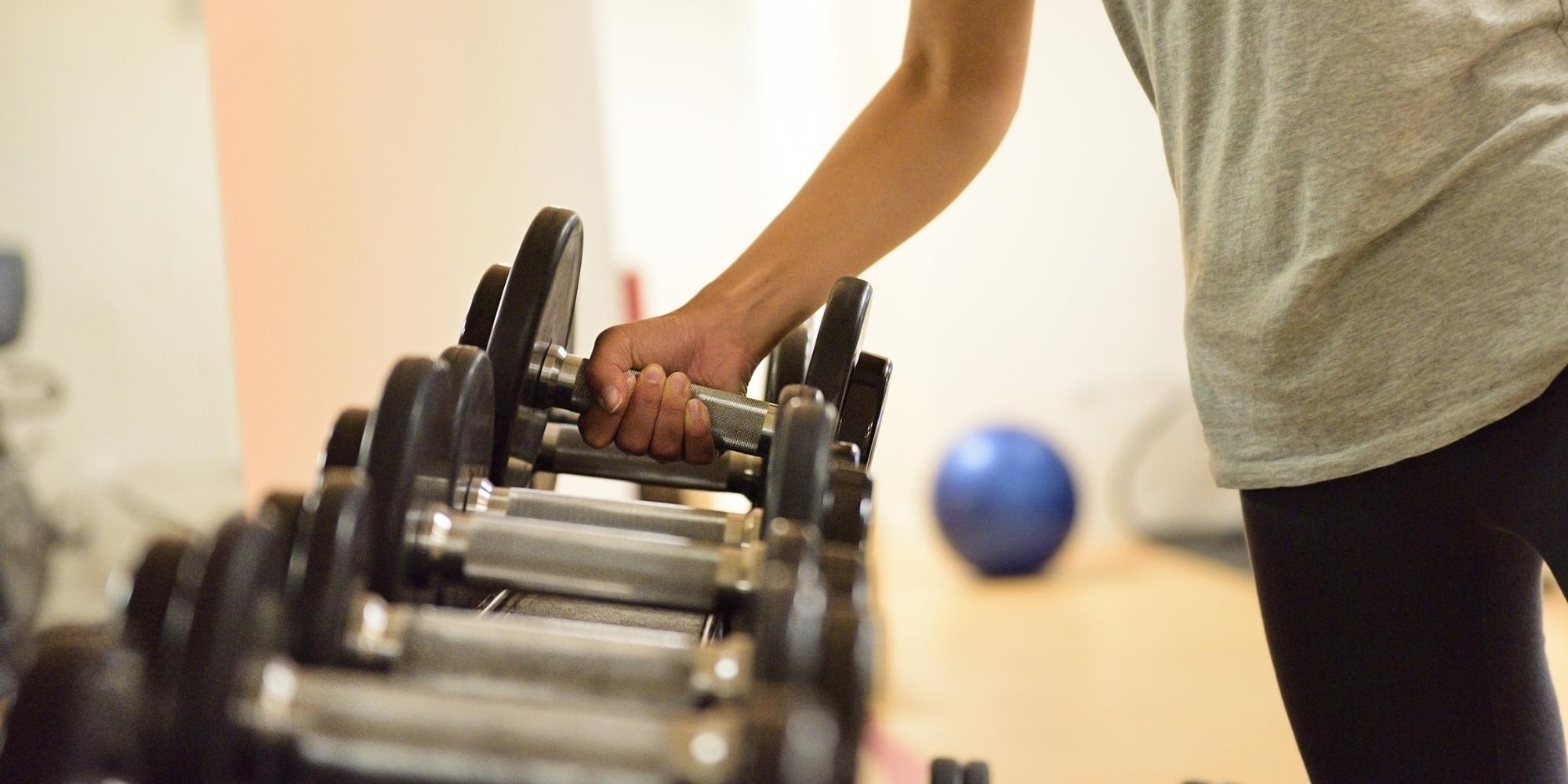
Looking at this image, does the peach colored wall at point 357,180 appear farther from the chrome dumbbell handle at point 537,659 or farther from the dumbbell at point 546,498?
the chrome dumbbell handle at point 537,659

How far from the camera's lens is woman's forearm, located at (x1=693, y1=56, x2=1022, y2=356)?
3.52ft

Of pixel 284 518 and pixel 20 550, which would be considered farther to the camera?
pixel 20 550

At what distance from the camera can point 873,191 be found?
3.66 feet

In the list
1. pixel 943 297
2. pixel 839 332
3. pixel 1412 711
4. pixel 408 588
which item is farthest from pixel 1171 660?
pixel 408 588

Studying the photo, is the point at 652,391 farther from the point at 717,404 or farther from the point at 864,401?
the point at 864,401

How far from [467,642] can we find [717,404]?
1.33ft

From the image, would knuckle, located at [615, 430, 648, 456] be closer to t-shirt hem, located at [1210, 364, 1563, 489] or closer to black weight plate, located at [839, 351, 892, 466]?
black weight plate, located at [839, 351, 892, 466]

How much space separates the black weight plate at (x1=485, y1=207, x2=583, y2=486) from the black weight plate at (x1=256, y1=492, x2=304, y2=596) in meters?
0.22

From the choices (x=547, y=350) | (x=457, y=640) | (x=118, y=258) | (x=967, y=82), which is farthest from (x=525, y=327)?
(x=118, y=258)

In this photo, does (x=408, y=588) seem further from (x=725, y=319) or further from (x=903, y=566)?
(x=903, y=566)

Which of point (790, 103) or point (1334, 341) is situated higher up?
point (790, 103)

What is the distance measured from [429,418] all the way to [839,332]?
318 millimetres

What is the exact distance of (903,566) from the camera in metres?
5.06

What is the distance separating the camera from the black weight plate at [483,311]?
0.88 meters
